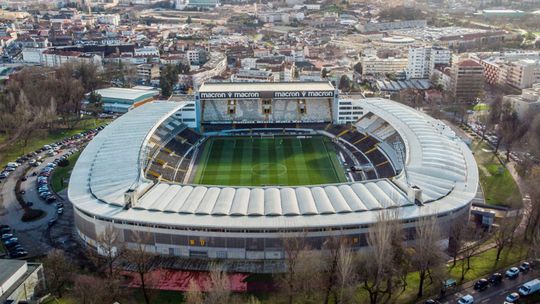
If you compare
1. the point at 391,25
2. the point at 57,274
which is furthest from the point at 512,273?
the point at 391,25

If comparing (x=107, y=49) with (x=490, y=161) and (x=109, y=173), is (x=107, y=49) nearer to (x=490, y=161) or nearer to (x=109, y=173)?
(x=109, y=173)

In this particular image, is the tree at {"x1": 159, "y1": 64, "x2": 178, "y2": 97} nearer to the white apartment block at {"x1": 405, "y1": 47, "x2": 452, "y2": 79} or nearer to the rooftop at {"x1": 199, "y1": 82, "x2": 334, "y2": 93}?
the rooftop at {"x1": 199, "y1": 82, "x2": 334, "y2": 93}

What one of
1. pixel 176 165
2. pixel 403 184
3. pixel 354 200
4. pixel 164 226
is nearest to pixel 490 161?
pixel 403 184

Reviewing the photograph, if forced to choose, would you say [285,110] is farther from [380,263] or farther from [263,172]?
[380,263]

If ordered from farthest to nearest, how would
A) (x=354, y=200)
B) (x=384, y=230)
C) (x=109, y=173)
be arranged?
1. (x=109, y=173)
2. (x=354, y=200)
3. (x=384, y=230)

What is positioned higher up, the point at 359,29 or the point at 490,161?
the point at 359,29

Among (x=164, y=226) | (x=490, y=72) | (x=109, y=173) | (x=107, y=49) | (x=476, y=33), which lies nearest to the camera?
(x=164, y=226)

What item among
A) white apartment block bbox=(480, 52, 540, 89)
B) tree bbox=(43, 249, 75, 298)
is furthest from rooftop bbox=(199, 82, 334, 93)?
tree bbox=(43, 249, 75, 298)

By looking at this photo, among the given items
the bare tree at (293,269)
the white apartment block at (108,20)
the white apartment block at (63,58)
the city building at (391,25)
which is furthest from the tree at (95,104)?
the city building at (391,25)
